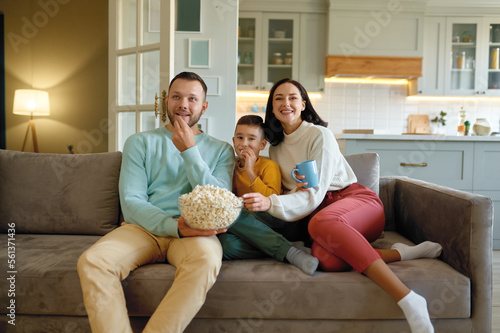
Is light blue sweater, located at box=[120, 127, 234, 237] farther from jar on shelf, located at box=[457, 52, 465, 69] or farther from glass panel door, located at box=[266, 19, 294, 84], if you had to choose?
jar on shelf, located at box=[457, 52, 465, 69]

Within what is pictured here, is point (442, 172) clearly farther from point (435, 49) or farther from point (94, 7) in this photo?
point (94, 7)

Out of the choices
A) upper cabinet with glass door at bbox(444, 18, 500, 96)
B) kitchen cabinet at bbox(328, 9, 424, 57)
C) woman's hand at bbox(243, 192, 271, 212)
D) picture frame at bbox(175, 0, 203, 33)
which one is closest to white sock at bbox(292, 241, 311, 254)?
woman's hand at bbox(243, 192, 271, 212)

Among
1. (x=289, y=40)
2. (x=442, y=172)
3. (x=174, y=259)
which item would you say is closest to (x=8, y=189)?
(x=174, y=259)

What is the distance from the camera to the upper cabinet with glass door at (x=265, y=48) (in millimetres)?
4613

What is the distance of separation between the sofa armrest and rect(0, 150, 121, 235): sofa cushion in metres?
1.43

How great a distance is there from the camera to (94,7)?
417 cm

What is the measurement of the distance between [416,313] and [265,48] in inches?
155

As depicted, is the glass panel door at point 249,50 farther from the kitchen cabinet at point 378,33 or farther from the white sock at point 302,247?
the white sock at point 302,247

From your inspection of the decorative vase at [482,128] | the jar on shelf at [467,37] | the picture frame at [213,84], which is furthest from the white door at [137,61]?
the jar on shelf at [467,37]

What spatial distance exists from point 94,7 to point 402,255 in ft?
13.4

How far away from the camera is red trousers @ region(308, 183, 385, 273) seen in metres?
1.34

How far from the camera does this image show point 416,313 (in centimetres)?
121

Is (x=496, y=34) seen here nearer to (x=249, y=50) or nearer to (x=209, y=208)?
(x=249, y=50)

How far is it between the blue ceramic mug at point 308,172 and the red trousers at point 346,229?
0.13m
